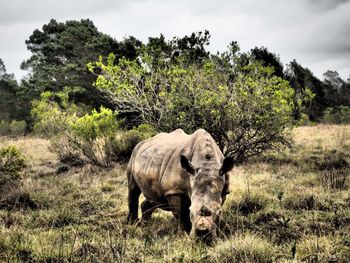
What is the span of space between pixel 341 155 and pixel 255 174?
3.40 metres

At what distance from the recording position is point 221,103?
11.2 metres

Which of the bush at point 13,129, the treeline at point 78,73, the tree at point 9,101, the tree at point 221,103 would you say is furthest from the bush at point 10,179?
the tree at point 9,101

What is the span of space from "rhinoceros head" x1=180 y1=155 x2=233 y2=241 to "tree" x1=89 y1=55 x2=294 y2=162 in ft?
20.1

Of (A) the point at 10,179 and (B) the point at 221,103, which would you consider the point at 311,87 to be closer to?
(B) the point at 221,103

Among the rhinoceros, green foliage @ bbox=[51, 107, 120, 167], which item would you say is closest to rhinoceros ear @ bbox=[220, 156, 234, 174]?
the rhinoceros

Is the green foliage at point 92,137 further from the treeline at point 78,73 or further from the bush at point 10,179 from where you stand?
the treeline at point 78,73

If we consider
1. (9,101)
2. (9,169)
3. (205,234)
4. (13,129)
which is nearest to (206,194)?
(205,234)

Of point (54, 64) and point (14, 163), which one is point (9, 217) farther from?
point (54, 64)

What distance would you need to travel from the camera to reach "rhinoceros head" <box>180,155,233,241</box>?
4375 millimetres

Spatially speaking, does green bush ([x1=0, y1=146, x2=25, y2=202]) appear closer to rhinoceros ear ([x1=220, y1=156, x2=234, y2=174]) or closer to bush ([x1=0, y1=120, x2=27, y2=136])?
rhinoceros ear ([x1=220, y1=156, x2=234, y2=174])

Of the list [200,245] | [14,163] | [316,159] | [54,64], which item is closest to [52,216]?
[200,245]

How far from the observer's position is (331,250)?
4336 mm

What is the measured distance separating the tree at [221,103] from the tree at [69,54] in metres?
12.6

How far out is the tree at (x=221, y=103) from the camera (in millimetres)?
11281
